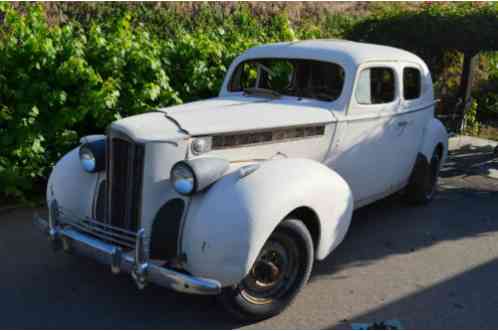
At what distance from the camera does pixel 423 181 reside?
20.1 ft

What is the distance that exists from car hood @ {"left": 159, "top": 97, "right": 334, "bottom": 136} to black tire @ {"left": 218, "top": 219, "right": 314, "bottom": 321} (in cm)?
83

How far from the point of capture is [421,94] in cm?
596

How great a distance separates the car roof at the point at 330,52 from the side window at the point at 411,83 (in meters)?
0.18

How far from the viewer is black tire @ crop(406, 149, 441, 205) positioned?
5988 mm

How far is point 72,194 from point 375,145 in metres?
2.71

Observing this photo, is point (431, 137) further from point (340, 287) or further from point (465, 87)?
point (465, 87)

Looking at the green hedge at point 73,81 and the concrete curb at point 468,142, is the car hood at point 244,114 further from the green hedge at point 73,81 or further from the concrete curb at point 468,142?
the concrete curb at point 468,142

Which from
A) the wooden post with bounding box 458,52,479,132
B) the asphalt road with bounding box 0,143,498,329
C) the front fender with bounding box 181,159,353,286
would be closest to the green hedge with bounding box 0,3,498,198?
the asphalt road with bounding box 0,143,498,329

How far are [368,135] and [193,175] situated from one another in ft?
6.90

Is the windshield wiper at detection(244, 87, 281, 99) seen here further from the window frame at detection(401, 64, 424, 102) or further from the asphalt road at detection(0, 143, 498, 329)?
the asphalt road at detection(0, 143, 498, 329)

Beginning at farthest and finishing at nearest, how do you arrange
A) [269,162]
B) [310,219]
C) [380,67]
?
[380,67] → [310,219] → [269,162]

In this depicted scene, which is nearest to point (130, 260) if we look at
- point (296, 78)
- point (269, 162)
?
point (269, 162)

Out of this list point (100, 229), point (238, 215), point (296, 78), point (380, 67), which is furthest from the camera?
point (380, 67)

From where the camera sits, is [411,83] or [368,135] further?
[411,83]
